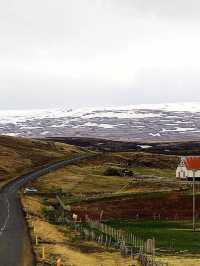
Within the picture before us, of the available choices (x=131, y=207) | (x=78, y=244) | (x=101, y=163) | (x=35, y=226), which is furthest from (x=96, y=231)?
(x=101, y=163)

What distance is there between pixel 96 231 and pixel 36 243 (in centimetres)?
1740

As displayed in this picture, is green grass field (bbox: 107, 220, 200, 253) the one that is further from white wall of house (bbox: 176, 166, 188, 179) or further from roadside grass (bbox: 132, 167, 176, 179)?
roadside grass (bbox: 132, 167, 176, 179)

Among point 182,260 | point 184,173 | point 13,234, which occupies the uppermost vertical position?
point 184,173

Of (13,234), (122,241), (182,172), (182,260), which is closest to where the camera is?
(182,260)

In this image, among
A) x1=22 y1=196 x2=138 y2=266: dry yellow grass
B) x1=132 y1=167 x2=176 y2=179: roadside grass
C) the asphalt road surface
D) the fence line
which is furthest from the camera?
x1=132 y1=167 x2=176 y2=179: roadside grass

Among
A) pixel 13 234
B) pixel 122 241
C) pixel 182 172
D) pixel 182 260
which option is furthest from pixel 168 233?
pixel 182 172

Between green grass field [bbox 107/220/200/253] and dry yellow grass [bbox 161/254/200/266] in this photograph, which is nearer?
dry yellow grass [bbox 161/254/200/266]

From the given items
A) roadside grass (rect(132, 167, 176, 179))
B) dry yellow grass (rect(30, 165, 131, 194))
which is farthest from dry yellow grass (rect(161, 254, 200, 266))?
roadside grass (rect(132, 167, 176, 179))

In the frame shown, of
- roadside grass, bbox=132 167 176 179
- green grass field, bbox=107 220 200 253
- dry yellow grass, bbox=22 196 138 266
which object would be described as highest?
roadside grass, bbox=132 167 176 179

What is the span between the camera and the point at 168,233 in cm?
7294

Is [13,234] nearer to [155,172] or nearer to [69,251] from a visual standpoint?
[69,251]

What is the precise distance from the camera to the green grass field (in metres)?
62.1

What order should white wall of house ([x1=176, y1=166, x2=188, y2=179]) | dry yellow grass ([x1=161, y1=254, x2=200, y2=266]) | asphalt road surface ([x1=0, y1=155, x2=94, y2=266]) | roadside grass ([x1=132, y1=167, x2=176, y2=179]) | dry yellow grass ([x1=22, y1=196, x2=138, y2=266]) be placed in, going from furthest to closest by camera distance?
1. roadside grass ([x1=132, y1=167, x2=176, y2=179])
2. white wall of house ([x1=176, y1=166, x2=188, y2=179])
3. dry yellow grass ([x1=161, y1=254, x2=200, y2=266])
4. dry yellow grass ([x1=22, y1=196, x2=138, y2=266])
5. asphalt road surface ([x1=0, y1=155, x2=94, y2=266])

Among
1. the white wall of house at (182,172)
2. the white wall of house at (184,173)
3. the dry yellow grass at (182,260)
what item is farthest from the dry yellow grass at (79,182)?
the dry yellow grass at (182,260)
